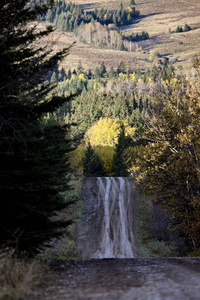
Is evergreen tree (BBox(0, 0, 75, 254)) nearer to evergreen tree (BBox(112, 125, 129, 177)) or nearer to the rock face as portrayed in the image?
the rock face

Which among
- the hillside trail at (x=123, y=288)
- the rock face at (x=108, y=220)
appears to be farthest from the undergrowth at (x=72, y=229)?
the hillside trail at (x=123, y=288)

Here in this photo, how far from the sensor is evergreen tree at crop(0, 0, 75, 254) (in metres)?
8.80

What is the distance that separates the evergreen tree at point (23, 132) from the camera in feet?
28.9

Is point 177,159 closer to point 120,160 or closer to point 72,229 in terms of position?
point 72,229

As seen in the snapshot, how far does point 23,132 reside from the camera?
9148mm

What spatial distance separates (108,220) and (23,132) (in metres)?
25.9

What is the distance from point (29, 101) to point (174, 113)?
13.6m

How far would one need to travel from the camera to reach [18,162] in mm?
9477

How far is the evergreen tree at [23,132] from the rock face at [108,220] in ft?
57.7

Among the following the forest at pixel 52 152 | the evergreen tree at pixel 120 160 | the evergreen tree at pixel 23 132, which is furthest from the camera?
the evergreen tree at pixel 120 160

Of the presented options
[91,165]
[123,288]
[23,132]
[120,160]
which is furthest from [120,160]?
[123,288]

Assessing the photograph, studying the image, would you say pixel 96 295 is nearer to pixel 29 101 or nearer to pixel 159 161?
pixel 29 101

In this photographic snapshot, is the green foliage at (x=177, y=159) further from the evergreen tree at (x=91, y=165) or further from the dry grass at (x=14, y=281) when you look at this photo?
the evergreen tree at (x=91, y=165)

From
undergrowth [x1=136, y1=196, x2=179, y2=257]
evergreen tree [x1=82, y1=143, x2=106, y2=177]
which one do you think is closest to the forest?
undergrowth [x1=136, y1=196, x2=179, y2=257]
